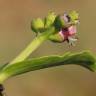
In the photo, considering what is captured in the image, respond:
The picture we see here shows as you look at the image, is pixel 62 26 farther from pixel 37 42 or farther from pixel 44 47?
pixel 44 47

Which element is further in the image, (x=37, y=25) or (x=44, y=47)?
(x=44, y=47)

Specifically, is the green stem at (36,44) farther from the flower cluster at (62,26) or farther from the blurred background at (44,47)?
the blurred background at (44,47)

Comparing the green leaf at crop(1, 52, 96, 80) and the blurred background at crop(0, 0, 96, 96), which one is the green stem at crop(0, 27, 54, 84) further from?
the blurred background at crop(0, 0, 96, 96)

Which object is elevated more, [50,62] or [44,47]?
[50,62]

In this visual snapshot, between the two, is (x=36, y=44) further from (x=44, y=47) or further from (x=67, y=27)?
(x=44, y=47)

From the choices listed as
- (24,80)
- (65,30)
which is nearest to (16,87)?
(24,80)

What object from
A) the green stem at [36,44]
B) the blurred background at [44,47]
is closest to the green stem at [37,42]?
the green stem at [36,44]

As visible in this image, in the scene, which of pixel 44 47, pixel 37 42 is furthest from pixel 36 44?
pixel 44 47

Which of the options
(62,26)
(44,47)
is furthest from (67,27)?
(44,47)

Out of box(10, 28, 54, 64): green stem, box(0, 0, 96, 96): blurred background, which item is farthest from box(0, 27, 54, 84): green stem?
box(0, 0, 96, 96): blurred background
